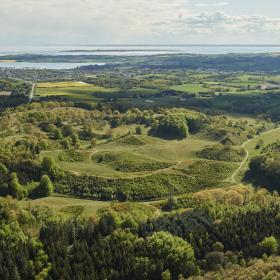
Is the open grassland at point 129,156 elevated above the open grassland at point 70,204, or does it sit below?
above

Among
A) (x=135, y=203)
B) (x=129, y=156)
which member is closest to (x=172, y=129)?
(x=129, y=156)

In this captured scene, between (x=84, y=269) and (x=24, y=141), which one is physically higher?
(x=24, y=141)

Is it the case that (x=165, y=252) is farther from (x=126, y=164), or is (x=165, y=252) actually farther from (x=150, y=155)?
(x=150, y=155)

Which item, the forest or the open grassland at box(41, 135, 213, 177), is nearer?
the forest

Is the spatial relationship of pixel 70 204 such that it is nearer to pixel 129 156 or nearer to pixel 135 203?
pixel 135 203

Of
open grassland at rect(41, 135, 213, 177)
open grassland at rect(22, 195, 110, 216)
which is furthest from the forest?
open grassland at rect(41, 135, 213, 177)

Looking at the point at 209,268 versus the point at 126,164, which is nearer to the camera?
the point at 209,268

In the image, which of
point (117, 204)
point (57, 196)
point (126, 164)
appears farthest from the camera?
point (126, 164)

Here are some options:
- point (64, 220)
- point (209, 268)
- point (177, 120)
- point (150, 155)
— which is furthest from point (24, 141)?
point (209, 268)

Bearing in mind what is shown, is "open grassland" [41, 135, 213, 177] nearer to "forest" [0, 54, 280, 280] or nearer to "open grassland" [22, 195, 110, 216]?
"forest" [0, 54, 280, 280]

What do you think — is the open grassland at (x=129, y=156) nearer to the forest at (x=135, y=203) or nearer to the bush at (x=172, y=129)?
the forest at (x=135, y=203)

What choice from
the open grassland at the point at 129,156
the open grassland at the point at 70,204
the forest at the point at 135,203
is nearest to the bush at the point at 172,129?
the forest at the point at 135,203
